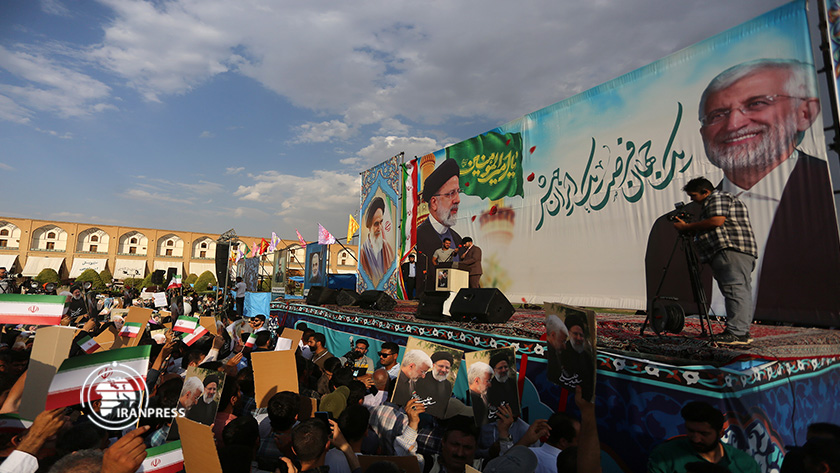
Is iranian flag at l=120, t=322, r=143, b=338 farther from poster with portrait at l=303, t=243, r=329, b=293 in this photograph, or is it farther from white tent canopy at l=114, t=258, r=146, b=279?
white tent canopy at l=114, t=258, r=146, b=279

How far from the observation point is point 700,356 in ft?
9.11

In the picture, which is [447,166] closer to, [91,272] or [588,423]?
[588,423]

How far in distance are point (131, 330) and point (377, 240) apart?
9.61 meters

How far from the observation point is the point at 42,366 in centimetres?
254

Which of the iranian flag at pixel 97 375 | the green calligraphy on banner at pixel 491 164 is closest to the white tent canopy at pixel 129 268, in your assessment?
the green calligraphy on banner at pixel 491 164

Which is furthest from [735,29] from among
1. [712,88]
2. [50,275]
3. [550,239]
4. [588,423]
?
[50,275]

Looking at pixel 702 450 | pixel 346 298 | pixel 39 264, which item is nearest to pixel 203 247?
pixel 39 264

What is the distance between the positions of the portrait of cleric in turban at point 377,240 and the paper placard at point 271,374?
10096mm

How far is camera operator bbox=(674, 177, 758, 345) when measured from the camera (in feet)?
10.8

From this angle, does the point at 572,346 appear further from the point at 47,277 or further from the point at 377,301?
the point at 47,277

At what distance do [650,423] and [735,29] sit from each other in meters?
6.35

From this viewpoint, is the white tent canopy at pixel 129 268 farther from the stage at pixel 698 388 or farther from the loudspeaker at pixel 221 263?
the stage at pixel 698 388

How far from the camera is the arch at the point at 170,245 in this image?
1900 inches

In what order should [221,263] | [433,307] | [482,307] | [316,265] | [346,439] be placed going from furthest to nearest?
1. [221,263]
2. [316,265]
3. [433,307]
4. [482,307]
5. [346,439]
